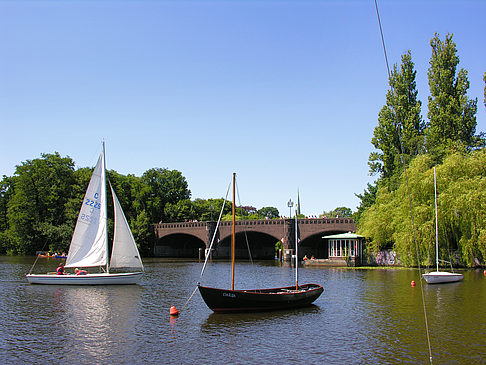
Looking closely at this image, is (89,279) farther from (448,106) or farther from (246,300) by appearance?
(448,106)

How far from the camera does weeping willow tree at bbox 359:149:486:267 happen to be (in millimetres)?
49281

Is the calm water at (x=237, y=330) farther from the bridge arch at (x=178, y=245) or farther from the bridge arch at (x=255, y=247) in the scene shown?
the bridge arch at (x=178, y=245)

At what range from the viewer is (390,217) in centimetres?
6034

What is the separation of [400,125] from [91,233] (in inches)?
1974

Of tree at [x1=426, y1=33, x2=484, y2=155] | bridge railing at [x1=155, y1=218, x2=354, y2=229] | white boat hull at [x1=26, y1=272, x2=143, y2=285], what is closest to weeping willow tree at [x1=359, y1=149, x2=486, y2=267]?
tree at [x1=426, y1=33, x2=484, y2=155]

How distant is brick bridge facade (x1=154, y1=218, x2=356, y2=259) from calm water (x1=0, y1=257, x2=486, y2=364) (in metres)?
48.3

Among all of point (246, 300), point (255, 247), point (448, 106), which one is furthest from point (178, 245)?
point (246, 300)

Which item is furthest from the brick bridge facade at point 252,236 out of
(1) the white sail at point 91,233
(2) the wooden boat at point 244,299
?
(2) the wooden boat at point 244,299

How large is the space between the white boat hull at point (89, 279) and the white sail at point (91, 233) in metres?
1.13

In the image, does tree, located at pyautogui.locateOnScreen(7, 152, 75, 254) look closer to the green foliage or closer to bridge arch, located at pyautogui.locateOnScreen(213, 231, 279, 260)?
the green foliage

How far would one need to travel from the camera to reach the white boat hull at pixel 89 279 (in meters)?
39.0

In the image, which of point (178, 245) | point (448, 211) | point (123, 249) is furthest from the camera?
point (178, 245)

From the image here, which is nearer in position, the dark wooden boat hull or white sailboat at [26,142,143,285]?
the dark wooden boat hull

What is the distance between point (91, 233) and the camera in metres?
39.1
